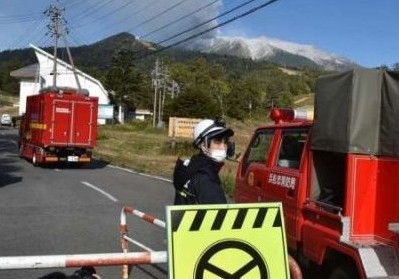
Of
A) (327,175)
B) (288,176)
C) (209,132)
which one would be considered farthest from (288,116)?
(209,132)

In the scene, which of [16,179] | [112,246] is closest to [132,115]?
[16,179]

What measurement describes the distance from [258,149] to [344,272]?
103 inches

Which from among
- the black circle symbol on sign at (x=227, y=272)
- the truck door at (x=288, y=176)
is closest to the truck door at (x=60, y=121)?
the truck door at (x=288, y=176)

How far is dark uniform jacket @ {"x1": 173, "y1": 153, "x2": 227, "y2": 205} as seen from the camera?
4.00 m

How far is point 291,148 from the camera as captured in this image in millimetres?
7180

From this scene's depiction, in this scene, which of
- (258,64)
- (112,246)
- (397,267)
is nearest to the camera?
(397,267)

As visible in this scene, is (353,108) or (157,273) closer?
(353,108)

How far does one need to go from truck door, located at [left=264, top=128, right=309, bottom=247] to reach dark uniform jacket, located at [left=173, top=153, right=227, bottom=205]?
2538 mm

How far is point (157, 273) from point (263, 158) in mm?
1941

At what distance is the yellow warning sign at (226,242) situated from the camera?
12.3ft

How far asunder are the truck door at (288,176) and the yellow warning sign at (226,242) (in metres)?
2.51

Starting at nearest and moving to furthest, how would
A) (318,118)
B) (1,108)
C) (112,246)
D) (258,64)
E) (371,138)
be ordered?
1. (371,138)
2. (318,118)
3. (112,246)
4. (1,108)
5. (258,64)

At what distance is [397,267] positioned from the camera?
17.7ft

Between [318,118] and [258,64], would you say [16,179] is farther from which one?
[258,64]
